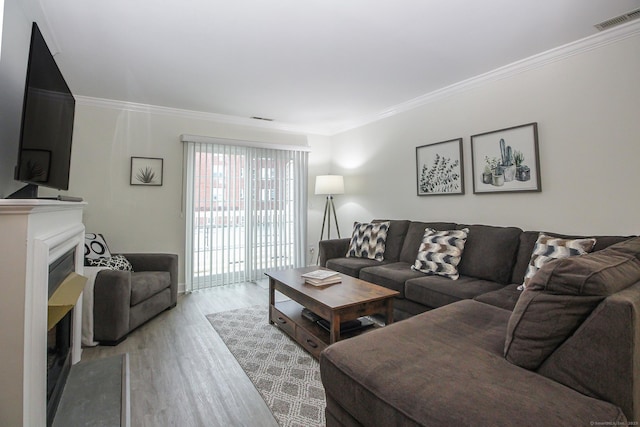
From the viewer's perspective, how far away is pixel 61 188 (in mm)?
1939

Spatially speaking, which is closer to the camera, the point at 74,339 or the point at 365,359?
the point at 365,359

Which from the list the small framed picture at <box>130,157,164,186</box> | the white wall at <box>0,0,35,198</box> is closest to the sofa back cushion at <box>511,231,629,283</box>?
the white wall at <box>0,0,35,198</box>

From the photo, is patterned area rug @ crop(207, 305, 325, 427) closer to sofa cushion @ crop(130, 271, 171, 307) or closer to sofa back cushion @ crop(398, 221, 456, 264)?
sofa cushion @ crop(130, 271, 171, 307)

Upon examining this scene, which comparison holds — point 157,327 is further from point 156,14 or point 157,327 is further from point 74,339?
point 156,14

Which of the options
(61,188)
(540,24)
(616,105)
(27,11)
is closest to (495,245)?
(616,105)

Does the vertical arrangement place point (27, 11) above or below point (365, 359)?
above

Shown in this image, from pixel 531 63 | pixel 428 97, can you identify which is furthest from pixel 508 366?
pixel 428 97

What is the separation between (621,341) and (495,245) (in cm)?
188

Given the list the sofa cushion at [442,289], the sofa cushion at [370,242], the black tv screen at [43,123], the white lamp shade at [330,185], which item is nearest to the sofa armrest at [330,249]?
the sofa cushion at [370,242]

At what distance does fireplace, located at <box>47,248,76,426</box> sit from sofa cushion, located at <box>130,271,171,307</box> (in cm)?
62

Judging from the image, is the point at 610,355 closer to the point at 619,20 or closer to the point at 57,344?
the point at 619,20

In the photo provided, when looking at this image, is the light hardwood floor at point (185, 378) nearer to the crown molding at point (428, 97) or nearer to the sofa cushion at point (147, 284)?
the sofa cushion at point (147, 284)

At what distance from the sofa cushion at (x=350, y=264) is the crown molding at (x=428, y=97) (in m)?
2.04

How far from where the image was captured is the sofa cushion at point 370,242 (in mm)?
3583
